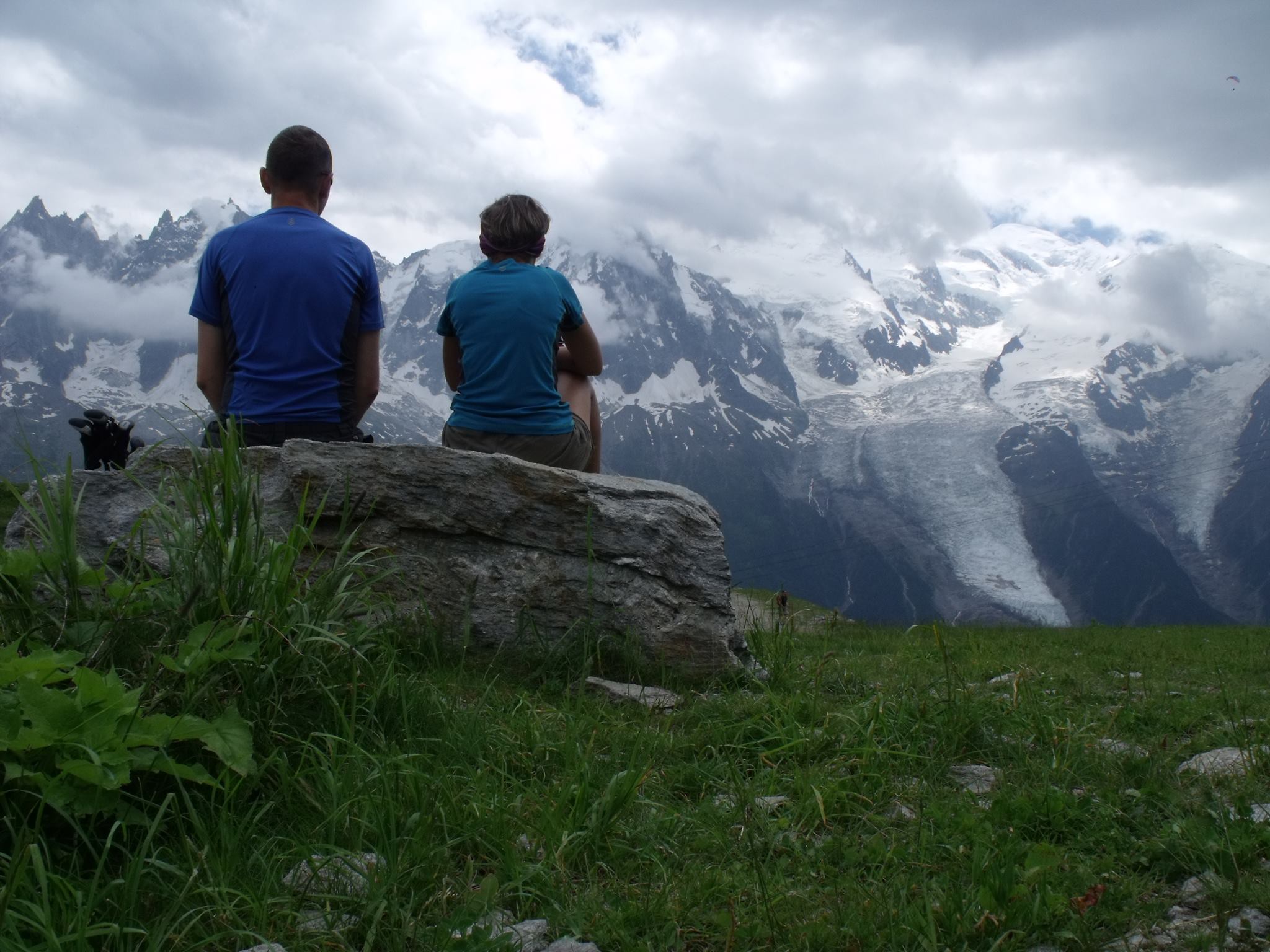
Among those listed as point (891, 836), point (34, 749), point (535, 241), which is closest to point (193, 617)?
point (34, 749)

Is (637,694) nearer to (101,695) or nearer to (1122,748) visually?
(1122,748)

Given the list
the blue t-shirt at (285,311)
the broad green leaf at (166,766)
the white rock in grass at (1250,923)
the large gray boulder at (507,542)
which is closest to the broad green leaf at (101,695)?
the broad green leaf at (166,766)

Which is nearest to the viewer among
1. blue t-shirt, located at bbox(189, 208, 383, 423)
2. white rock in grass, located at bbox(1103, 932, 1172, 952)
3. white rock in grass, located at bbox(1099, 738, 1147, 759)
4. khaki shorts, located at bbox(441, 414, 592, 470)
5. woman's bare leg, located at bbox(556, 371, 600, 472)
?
white rock in grass, located at bbox(1103, 932, 1172, 952)

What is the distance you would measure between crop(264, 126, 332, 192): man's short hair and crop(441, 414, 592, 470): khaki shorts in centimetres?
165

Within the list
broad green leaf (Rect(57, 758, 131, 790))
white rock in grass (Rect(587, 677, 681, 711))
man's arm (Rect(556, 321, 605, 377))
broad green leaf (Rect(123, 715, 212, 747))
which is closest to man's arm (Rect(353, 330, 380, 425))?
man's arm (Rect(556, 321, 605, 377))

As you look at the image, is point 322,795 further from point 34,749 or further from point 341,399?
point 341,399

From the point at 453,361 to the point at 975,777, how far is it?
13.5 feet

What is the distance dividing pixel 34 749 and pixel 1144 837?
3244 mm

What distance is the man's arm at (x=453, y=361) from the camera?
6.20 m

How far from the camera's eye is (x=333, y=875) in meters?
2.61

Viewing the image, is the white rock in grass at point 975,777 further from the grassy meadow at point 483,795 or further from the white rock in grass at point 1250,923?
the white rock in grass at point 1250,923

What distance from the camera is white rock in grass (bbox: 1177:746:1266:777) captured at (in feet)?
11.5

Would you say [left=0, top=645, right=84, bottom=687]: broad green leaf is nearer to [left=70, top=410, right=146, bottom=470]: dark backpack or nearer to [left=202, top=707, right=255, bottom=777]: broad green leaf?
[left=202, top=707, right=255, bottom=777]: broad green leaf

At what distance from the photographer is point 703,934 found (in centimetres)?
250
